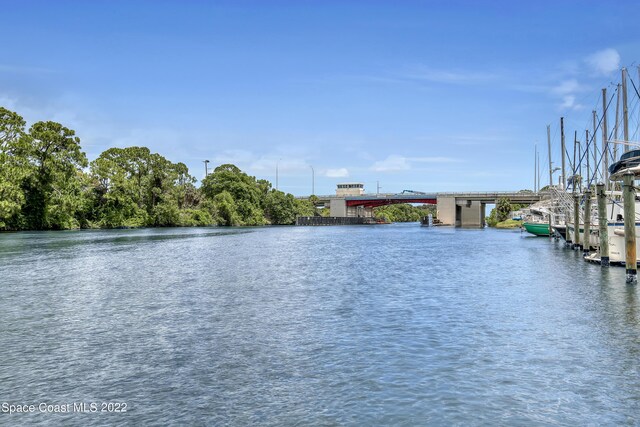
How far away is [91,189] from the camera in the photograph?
13100cm

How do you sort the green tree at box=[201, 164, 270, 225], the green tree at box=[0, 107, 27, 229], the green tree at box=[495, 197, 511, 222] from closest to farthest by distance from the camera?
the green tree at box=[0, 107, 27, 229]
the green tree at box=[495, 197, 511, 222]
the green tree at box=[201, 164, 270, 225]

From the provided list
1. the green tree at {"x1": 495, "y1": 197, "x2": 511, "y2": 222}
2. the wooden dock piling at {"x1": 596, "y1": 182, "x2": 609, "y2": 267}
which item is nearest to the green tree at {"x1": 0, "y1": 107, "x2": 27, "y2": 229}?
the wooden dock piling at {"x1": 596, "y1": 182, "x2": 609, "y2": 267}

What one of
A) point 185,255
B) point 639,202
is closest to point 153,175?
point 185,255

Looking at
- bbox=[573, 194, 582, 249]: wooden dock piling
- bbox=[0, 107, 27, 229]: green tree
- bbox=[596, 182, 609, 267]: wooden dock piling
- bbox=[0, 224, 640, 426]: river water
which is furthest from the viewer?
bbox=[0, 107, 27, 229]: green tree

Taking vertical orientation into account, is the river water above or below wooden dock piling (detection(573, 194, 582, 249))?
below

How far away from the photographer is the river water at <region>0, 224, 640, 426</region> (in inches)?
472

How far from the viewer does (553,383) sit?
1378 cm

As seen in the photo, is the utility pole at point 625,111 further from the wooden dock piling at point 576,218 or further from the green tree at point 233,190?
the green tree at point 233,190

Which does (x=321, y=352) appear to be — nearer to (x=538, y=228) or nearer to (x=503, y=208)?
(x=538, y=228)

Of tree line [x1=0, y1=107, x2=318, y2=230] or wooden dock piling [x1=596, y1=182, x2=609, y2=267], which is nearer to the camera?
wooden dock piling [x1=596, y1=182, x2=609, y2=267]

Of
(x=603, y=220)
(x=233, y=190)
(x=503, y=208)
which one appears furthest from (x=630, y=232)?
(x=233, y=190)

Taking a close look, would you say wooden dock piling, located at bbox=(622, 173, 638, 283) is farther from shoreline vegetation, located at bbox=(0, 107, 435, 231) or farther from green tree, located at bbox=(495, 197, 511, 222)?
green tree, located at bbox=(495, 197, 511, 222)

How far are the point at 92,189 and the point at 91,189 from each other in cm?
63

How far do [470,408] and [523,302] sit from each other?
52.1 feet
